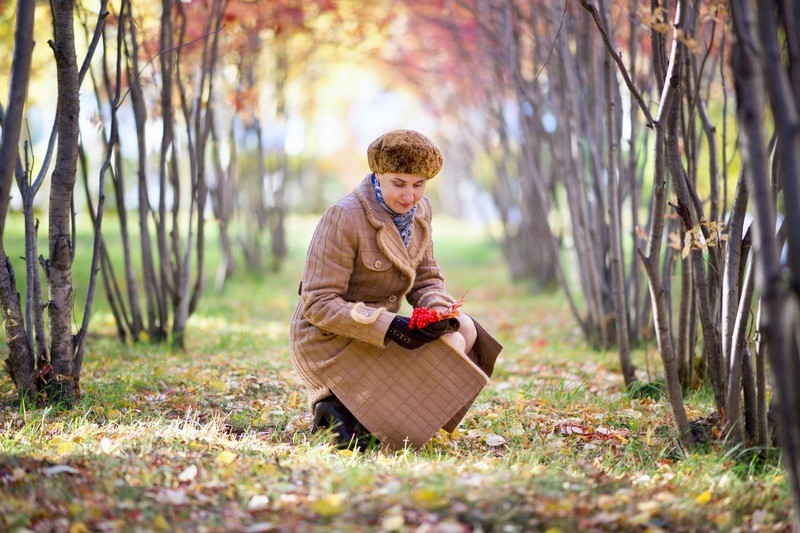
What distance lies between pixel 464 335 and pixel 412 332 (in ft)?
1.29

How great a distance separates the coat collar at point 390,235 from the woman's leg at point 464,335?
1.01ft

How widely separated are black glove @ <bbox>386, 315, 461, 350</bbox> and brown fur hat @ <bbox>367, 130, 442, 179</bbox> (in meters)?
0.62

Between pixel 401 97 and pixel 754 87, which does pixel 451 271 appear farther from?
pixel 754 87

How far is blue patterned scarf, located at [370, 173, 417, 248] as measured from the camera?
3541mm

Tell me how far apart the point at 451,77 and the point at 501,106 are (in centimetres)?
456

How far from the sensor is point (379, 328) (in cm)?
333

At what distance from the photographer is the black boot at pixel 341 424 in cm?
350

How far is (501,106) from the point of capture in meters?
8.56

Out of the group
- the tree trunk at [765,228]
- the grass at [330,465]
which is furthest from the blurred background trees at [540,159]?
the grass at [330,465]

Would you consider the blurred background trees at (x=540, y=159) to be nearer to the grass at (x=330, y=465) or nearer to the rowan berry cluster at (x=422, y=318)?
the grass at (x=330, y=465)

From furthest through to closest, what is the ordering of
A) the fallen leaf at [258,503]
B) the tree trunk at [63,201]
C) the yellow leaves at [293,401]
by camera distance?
1. the yellow leaves at [293,401]
2. the tree trunk at [63,201]
3. the fallen leaf at [258,503]

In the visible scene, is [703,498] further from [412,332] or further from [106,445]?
[106,445]

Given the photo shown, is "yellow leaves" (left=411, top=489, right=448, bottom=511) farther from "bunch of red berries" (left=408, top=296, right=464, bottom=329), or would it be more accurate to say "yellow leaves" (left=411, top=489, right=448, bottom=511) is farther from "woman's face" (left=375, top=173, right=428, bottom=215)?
"woman's face" (left=375, top=173, right=428, bottom=215)

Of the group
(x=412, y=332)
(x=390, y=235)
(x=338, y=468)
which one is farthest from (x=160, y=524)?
(x=390, y=235)
